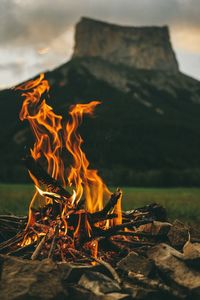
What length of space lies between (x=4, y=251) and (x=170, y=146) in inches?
3847

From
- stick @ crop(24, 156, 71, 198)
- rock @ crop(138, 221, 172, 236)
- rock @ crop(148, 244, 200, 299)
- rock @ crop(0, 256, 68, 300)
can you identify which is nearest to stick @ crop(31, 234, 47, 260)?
rock @ crop(0, 256, 68, 300)

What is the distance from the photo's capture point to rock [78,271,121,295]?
741cm

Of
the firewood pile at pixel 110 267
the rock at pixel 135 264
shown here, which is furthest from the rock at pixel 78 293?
the rock at pixel 135 264

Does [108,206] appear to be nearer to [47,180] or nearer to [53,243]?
[53,243]

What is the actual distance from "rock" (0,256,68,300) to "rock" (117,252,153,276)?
124 centimetres

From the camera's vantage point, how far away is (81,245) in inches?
356

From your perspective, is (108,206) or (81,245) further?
(108,206)

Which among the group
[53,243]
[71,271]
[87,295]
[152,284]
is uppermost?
[53,243]

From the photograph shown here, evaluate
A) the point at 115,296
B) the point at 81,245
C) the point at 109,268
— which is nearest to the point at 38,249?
the point at 81,245

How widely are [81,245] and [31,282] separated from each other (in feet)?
6.49

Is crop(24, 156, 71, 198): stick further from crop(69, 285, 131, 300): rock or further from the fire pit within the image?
crop(69, 285, 131, 300): rock

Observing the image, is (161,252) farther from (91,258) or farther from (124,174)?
(124,174)

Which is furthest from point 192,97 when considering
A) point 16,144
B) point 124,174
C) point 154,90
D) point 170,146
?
point 124,174

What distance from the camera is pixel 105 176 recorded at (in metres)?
52.1
